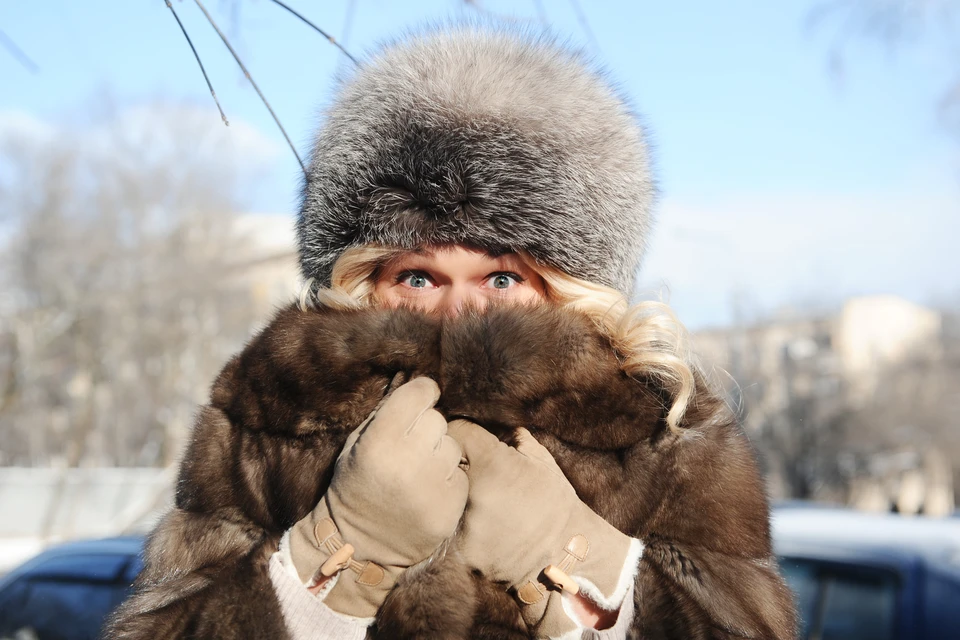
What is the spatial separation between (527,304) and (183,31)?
89 centimetres

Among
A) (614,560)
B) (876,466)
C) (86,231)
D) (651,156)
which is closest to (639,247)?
(651,156)

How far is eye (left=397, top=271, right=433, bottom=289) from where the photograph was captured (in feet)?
6.92

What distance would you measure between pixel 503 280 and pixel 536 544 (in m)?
0.66

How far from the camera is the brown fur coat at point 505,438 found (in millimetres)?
1714

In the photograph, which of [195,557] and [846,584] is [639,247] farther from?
[846,584]

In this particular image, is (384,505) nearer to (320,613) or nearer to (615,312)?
(320,613)

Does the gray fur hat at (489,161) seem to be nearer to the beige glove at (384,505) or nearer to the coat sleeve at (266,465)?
the coat sleeve at (266,465)

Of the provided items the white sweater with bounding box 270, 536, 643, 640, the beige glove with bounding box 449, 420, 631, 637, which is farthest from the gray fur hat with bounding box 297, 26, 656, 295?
the white sweater with bounding box 270, 536, 643, 640

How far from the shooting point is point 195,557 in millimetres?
1889

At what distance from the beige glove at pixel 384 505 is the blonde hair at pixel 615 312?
0.42 metres

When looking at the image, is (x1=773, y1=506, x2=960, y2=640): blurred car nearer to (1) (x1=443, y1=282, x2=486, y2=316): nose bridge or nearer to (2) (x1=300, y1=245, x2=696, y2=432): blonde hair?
(2) (x1=300, y1=245, x2=696, y2=432): blonde hair

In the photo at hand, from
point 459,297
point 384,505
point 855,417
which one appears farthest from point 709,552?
point 855,417

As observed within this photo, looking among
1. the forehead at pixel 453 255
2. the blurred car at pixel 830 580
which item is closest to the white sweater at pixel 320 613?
the forehead at pixel 453 255

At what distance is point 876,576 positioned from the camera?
11.4 ft
